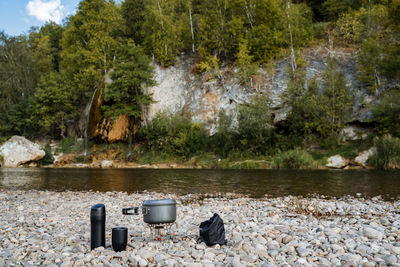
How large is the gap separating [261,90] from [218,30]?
9642mm

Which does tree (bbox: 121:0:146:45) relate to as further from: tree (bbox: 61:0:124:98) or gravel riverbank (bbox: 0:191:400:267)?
gravel riverbank (bbox: 0:191:400:267)

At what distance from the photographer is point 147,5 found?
38438 millimetres

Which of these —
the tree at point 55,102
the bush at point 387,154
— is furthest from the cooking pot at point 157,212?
the tree at point 55,102

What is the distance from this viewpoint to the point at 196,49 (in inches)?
1481

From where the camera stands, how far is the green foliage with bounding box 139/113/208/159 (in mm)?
30438

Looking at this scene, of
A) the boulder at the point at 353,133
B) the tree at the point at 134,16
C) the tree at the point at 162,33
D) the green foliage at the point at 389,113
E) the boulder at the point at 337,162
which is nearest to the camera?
→ the boulder at the point at 337,162

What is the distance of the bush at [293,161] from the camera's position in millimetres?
23344

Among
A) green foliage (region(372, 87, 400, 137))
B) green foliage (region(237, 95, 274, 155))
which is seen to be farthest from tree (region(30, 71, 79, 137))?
green foliage (region(372, 87, 400, 137))

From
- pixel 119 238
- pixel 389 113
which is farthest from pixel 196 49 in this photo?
pixel 119 238

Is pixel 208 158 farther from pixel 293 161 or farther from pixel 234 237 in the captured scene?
pixel 234 237

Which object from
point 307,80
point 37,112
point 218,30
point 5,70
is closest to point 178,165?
point 307,80

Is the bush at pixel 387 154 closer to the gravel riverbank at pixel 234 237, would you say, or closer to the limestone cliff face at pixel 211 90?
the limestone cliff face at pixel 211 90

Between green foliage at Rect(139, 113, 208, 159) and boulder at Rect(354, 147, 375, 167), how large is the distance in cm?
1378

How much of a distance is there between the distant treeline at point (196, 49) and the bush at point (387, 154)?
5.13m
